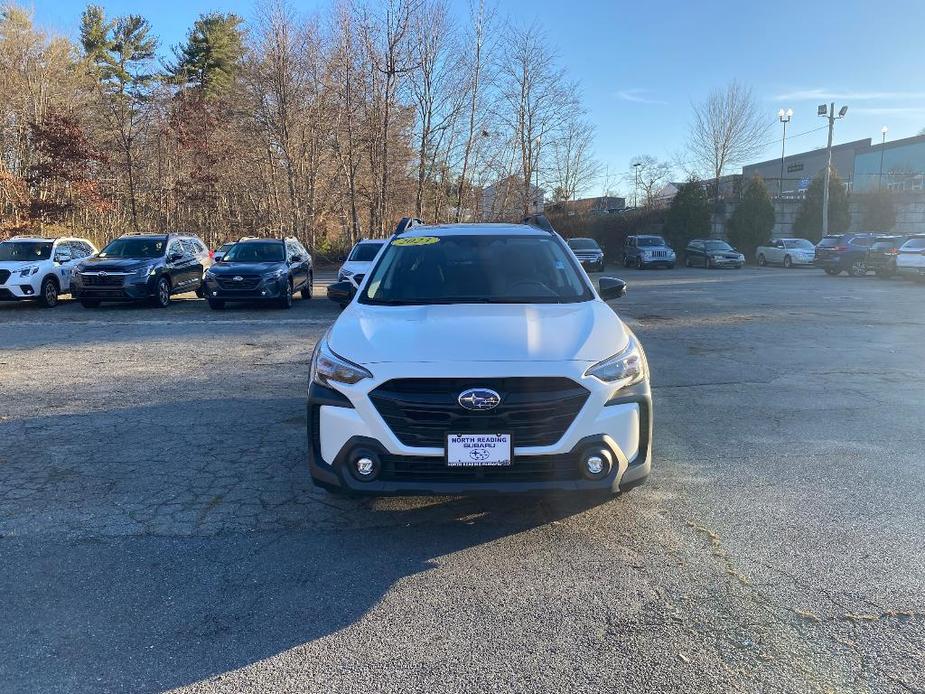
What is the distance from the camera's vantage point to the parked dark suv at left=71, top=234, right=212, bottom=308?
51.1 ft

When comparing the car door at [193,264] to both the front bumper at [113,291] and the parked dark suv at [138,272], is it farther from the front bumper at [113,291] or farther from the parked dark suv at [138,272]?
the front bumper at [113,291]

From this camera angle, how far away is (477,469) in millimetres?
3625

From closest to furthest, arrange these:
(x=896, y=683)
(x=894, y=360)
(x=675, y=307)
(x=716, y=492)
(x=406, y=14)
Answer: (x=896, y=683) < (x=716, y=492) < (x=894, y=360) < (x=675, y=307) < (x=406, y=14)

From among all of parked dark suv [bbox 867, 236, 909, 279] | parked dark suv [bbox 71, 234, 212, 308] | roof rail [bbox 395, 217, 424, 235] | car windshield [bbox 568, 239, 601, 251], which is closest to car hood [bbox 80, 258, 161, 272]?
parked dark suv [bbox 71, 234, 212, 308]

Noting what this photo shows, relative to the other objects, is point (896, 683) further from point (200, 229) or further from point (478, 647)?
point (200, 229)

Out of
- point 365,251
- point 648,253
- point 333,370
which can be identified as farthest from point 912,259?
point 333,370

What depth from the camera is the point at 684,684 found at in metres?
2.66

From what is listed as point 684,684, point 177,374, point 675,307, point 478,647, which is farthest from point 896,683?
point 675,307

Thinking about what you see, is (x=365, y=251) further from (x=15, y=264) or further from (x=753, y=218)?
(x=753, y=218)

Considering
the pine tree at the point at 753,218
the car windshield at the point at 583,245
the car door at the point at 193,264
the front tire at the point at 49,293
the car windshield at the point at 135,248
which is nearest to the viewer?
the front tire at the point at 49,293

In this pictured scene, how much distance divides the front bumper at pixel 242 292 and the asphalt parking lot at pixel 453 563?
8.39m

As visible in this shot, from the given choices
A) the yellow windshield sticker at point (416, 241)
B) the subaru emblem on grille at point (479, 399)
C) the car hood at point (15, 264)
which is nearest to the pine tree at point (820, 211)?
the car hood at point (15, 264)

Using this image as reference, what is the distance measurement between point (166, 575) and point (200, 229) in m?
36.1

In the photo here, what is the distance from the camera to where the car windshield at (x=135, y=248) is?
16594 millimetres
